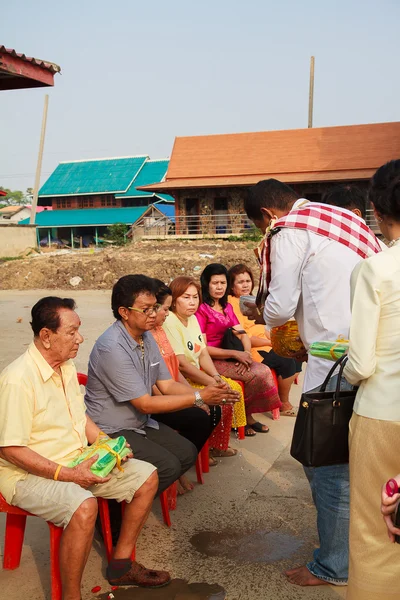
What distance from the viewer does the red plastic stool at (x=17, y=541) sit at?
2.71 metres

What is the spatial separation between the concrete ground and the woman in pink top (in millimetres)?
447

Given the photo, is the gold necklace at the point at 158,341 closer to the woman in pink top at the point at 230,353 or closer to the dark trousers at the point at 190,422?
the dark trousers at the point at 190,422

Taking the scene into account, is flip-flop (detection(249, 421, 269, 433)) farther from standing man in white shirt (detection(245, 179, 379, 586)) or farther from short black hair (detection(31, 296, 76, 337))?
short black hair (detection(31, 296, 76, 337))

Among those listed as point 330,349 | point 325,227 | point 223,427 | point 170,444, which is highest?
point 325,227

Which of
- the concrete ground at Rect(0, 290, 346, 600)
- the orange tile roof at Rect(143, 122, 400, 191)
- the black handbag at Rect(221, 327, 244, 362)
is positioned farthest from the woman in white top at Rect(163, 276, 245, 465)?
the orange tile roof at Rect(143, 122, 400, 191)

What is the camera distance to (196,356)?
15.5ft

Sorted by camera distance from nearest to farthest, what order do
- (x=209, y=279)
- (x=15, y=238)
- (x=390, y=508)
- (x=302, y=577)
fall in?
(x=390, y=508) → (x=302, y=577) → (x=209, y=279) → (x=15, y=238)

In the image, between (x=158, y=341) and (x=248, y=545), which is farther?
(x=158, y=341)

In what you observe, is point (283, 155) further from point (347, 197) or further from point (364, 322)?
point (364, 322)

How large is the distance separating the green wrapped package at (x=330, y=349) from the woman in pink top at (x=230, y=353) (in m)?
2.46

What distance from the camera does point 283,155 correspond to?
28281 millimetres

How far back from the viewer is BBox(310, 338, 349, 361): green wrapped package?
248 centimetres

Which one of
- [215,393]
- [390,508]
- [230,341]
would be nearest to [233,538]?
[215,393]

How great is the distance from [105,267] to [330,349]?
18.8m
